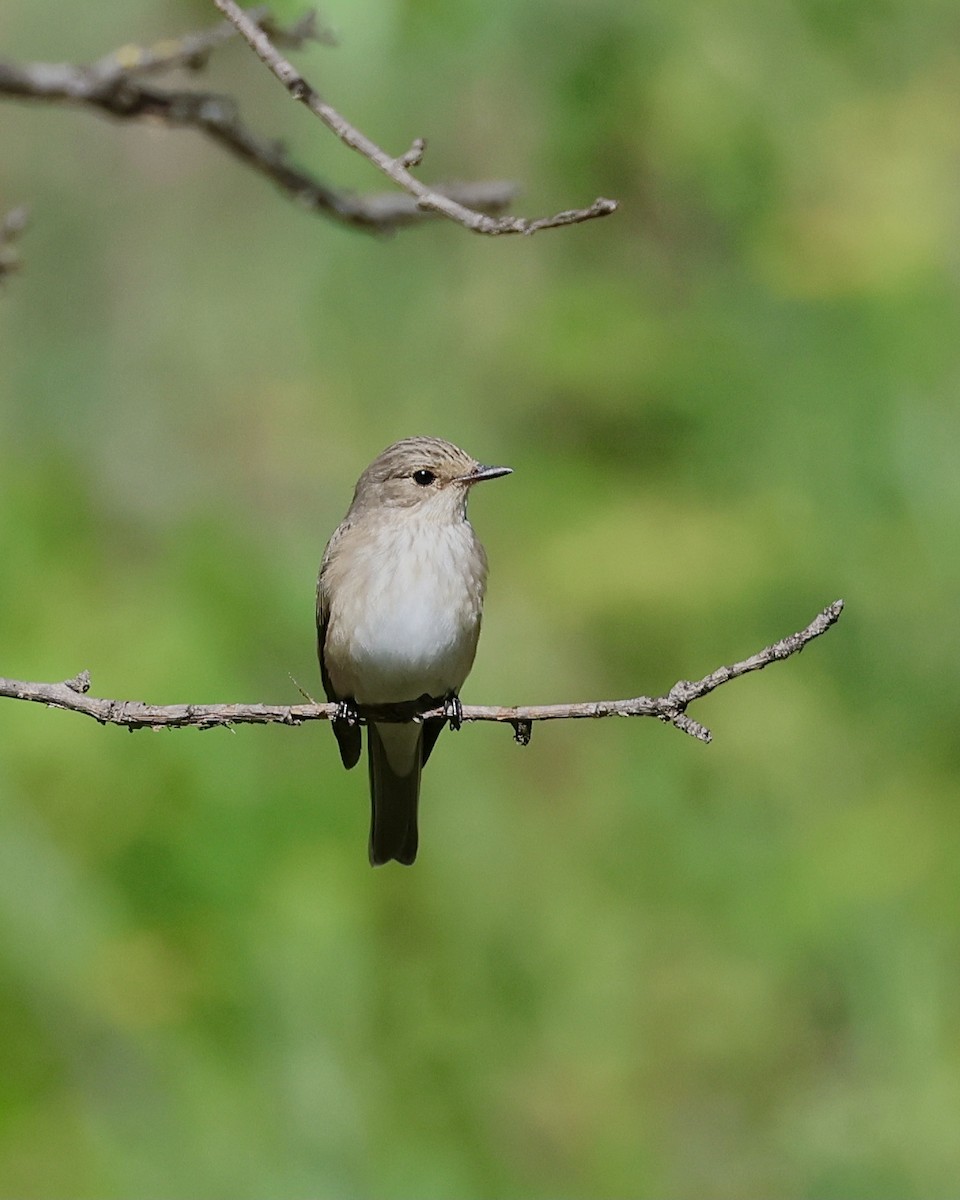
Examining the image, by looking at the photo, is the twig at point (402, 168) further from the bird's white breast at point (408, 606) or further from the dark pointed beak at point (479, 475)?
the bird's white breast at point (408, 606)

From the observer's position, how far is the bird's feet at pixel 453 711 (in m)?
3.37

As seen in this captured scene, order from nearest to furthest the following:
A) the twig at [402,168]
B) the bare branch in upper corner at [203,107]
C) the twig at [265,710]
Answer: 1. the twig at [402,168]
2. the twig at [265,710]
3. the bare branch in upper corner at [203,107]

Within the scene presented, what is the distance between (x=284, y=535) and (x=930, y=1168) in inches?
150

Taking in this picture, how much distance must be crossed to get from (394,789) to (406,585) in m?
0.91

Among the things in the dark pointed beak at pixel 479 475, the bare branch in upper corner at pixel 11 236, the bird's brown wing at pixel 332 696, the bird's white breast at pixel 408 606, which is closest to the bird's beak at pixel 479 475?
the dark pointed beak at pixel 479 475

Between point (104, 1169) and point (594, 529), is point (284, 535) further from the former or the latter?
point (104, 1169)

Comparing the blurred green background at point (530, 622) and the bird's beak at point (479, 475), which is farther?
the blurred green background at point (530, 622)

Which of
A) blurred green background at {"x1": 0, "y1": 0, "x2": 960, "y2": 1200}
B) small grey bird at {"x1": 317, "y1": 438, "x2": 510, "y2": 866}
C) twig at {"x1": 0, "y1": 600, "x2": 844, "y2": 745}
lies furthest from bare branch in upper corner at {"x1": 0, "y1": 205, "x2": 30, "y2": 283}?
twig at {"x1": 0, "y1": 600, "x2": 844, "y2": 745}

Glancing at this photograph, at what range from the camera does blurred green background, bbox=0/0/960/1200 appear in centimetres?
576

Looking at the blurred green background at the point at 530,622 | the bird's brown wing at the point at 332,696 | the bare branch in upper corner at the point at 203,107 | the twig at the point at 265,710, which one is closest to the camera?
the twig at the point at 265,710

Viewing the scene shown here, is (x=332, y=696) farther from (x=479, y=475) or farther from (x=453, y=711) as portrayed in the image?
(x=453, y=711)

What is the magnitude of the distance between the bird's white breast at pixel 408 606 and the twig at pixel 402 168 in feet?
6.56

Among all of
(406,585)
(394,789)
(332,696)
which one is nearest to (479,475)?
(406,585)

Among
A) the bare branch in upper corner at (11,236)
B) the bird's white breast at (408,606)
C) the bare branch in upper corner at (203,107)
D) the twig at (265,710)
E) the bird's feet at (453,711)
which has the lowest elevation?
the twig at (265,710)
